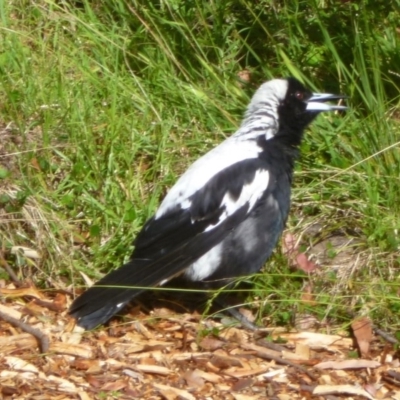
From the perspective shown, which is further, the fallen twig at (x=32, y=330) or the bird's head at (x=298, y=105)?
the bird's head at (x=298, y=105)

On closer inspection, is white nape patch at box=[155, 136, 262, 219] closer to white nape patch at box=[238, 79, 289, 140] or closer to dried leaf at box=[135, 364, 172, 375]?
white nape patch at box=[238, 79, 289, 140]

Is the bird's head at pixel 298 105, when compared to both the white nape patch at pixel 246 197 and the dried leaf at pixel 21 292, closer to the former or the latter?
the white nape patch at pixel 246 197

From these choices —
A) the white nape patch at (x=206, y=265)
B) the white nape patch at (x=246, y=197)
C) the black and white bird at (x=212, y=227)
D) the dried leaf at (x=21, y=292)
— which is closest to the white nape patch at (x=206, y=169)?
the black and white bird at (x=212, y=227)

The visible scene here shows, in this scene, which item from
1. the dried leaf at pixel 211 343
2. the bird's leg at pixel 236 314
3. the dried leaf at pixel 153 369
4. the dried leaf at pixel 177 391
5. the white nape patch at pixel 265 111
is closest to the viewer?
the dried leaf at pixel 177 391

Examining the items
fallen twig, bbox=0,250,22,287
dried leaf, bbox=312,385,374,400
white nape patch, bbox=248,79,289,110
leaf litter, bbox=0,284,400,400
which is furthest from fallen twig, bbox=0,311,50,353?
white nape patch, bbox=248,79,289,110

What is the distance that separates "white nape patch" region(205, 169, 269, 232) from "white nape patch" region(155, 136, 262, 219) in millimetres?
126

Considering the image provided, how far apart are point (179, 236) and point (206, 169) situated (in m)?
0.36

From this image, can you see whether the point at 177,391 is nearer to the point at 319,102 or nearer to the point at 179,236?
the point at 179,236

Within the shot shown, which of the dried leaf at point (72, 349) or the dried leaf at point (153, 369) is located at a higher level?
the dried leaf at point (72, 349)

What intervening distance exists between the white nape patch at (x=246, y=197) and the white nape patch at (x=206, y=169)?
0.13 meters

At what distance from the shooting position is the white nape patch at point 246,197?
4.91 metres

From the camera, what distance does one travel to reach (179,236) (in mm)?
4836

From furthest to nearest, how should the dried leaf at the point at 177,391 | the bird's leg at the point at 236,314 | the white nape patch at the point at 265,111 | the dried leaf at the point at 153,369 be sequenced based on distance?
1. the white nape patch at the point at 265,111
2. the bird's leg at the point at 236,314
3. the dried leaf at the point at 153,369
4. the dried leaf at the point at 177,391

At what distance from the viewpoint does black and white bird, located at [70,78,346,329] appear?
4.73 m
